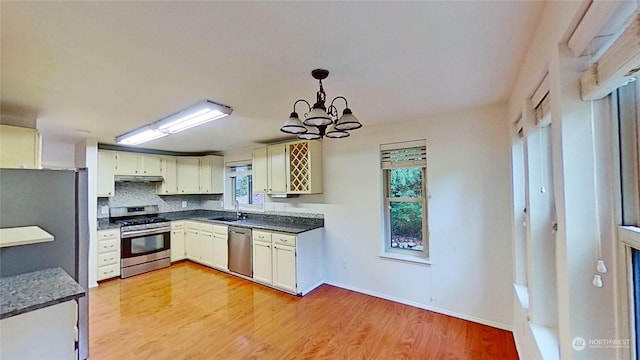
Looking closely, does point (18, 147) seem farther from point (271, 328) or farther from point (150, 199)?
point (271, 328)

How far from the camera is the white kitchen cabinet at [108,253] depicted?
13.6ft

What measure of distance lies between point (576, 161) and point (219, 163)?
5.58 meters

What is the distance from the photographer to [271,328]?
275cm

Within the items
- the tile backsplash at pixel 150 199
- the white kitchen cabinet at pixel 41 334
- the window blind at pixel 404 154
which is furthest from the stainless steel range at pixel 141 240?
the window blind at pixel 404 154

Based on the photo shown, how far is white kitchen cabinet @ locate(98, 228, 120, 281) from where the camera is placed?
414cm

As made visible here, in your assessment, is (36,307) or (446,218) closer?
(36,307)

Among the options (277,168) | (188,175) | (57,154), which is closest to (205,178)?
(188,175)

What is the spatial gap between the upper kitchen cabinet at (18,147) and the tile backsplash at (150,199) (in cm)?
225

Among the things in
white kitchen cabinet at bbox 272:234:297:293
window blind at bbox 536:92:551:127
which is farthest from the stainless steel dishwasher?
window blind at bbox 536:92:551:127

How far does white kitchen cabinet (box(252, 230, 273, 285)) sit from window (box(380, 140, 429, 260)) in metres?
1.69

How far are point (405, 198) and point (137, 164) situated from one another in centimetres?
474

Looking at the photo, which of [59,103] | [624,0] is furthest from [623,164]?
[59,103]

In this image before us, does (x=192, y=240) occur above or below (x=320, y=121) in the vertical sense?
below

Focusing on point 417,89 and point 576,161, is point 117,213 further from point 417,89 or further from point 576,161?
point 576,161
